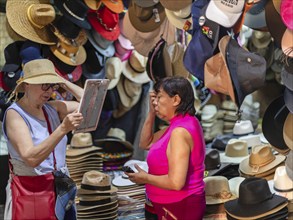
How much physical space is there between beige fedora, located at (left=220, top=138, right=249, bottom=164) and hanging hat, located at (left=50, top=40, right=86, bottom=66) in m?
1.59

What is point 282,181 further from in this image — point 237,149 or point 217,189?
point 237,149

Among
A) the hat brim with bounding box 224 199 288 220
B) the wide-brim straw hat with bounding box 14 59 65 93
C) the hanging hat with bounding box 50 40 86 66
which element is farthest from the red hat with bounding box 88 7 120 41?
the hat brim with bounding box 224 199 288 220

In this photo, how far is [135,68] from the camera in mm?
5898

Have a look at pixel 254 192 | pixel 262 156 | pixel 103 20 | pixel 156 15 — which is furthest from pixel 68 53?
pixel 254 192

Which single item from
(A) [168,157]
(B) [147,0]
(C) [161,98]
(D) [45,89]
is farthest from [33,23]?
(A) [168,157]

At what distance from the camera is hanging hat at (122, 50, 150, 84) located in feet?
19.2

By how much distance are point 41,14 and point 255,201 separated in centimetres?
231

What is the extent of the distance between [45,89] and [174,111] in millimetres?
766

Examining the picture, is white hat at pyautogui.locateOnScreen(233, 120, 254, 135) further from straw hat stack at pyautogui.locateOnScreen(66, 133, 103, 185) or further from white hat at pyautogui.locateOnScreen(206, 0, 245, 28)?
white hat at pyautogui.locateOnScreen(206, 0, 245, 28)

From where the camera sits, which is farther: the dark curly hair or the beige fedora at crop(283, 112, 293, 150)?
the dark curly hair

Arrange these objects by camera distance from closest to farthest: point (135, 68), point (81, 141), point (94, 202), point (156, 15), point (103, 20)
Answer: point (94, 202), point (156, 15), point (81, 141), point (103, 20), point (135, 68)

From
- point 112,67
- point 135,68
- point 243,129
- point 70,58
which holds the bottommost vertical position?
point 243,129

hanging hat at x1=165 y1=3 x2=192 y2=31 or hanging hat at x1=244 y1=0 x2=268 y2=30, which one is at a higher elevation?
hanging hat at x1=244 y1=0 x2=268 y2=30

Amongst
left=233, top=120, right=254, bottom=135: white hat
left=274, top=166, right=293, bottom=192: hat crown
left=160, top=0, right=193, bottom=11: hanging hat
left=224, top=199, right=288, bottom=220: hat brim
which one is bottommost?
left=233, top=120, right=254, bottom=135: white hat
